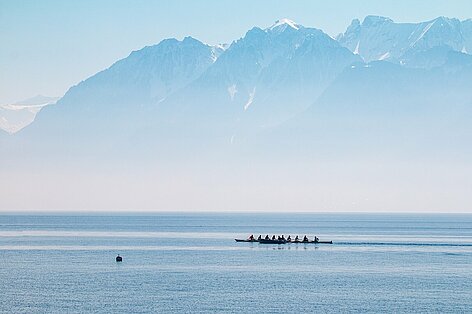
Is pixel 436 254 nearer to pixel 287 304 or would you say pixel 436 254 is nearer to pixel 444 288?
pixel 444 288

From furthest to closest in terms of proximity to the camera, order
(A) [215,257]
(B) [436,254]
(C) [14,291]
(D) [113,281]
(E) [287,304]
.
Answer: (B) [436,254] < (A) [215,257] < (D) [113,281] < (C) [14,291] < (E) [287,304]

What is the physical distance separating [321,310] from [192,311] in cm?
1379

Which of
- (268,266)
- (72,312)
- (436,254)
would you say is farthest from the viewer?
(436,254)

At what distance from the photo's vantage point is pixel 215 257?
18262 centimetres

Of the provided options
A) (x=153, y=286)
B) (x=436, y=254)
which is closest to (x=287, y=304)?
(x=153, y=286)

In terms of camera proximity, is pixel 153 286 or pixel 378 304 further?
pixel 153 286

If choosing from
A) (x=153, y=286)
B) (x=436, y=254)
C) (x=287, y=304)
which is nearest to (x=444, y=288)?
(x=287, y=304)

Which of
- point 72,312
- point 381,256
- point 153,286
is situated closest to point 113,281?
point 153,286

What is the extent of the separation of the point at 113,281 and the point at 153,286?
8.10 meters

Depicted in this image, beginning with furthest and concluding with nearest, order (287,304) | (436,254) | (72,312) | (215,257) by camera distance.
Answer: (436,254) < (215,257) < (287,304) < (72,312)

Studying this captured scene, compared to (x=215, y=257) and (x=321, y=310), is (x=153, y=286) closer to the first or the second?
(x=321, y=310)

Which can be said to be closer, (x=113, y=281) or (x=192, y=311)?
(x=192, y=311)

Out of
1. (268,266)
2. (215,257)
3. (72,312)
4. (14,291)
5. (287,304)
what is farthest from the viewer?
(215,257)

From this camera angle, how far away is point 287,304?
116m
